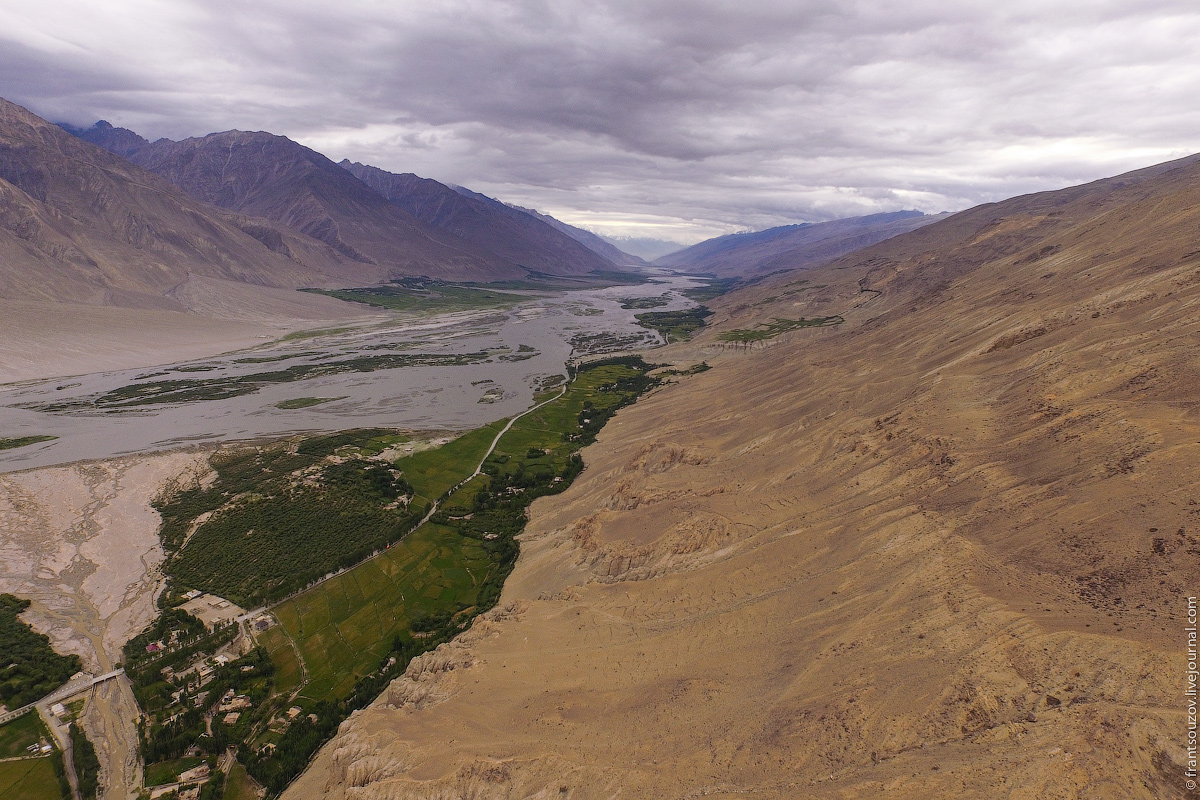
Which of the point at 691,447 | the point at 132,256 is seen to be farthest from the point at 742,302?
the point at 132,256

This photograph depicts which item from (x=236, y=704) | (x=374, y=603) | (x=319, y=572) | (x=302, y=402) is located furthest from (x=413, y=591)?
(x=302, y=402)

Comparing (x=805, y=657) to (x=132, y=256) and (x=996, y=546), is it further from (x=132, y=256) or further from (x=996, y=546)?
(x=132, y=256)

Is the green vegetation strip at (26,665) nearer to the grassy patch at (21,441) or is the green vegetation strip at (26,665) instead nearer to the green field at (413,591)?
the green field at (413,591)

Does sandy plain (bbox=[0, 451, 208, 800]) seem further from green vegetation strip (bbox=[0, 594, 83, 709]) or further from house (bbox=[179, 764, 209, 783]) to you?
house (bbox=[179, 764, 209, 783])

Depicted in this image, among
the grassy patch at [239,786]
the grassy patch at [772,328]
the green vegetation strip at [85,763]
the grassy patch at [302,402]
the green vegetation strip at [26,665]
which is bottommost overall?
the grassy patch at [239,786]

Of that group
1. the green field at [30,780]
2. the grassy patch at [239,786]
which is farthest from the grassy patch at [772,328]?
the green field at [30,780]

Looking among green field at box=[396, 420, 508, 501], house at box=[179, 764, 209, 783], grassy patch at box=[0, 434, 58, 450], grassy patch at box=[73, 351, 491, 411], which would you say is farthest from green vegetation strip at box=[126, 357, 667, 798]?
grassy patch at box=[73, 351, 491, 411]
